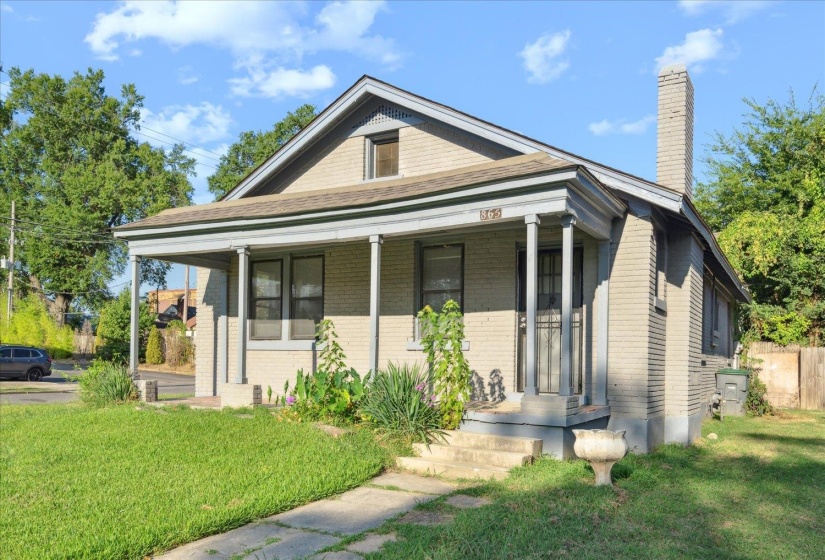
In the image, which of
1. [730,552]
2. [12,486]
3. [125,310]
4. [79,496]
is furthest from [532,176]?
[125,310]

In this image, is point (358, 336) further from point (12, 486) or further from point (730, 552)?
point (730, 552)

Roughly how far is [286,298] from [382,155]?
325 centimetres

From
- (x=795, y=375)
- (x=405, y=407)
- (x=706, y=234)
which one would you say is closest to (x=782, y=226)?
(x=795, y=375)

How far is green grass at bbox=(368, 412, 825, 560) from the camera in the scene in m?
5.17

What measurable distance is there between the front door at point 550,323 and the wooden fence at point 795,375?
34.3 feet

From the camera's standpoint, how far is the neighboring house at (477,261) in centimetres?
928

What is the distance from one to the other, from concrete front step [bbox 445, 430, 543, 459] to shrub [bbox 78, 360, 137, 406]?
20.9 ft

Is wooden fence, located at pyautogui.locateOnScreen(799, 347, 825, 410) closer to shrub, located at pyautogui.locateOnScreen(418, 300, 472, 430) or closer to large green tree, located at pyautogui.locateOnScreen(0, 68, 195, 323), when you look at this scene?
shrub, located at pyautogui.locateOnScreen(418, 300, 472, 430)

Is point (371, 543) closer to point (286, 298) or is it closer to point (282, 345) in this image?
point (282, 345)

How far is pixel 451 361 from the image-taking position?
29.3 ft

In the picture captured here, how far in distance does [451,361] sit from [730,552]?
4263 mm

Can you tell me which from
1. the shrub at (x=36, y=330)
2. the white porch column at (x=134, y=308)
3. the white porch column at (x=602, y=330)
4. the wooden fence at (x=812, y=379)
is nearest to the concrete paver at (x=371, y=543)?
the white porch column at (x=602, y=330)

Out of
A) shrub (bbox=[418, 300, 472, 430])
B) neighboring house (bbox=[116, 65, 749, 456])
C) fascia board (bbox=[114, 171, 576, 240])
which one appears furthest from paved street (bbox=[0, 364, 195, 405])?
shrub (bbox=[418, 300, 472, 430])

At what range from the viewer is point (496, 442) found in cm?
853
